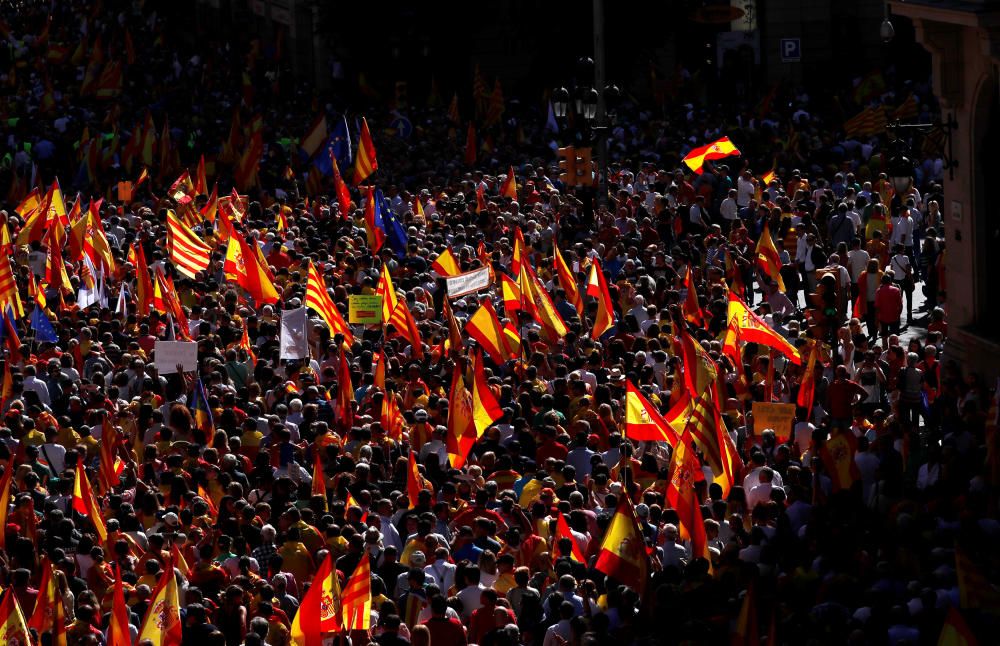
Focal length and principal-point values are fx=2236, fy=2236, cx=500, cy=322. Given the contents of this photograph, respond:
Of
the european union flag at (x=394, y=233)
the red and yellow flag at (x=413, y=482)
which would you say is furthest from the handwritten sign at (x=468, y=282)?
the red and yellow flag at (x=413, y=482)

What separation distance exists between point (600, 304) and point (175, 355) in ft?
15.8

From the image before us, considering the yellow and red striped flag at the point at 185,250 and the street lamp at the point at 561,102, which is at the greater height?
the street lamp at the point at 561,102

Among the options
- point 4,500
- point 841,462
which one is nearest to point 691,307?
point 841,462

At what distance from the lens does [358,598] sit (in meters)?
14.9

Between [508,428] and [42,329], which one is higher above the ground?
[42,329]

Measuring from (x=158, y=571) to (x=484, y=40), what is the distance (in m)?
41.3

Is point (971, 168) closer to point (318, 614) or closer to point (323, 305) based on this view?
point (323, 305)

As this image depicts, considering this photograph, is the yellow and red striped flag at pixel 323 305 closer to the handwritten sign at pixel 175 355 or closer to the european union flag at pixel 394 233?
the handwritten sign at pixel 175 355

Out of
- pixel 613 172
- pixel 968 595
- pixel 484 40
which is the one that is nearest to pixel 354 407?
pixel 968 595

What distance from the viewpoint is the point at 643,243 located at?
31.0 meters

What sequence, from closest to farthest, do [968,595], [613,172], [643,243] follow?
[968,595], [643,243], [613,172]

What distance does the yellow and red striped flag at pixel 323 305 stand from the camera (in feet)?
78.0

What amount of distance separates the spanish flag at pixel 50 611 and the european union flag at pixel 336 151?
21443 mm

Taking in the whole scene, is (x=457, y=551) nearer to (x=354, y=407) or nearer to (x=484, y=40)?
Answer: (x=354, y=407)
